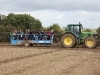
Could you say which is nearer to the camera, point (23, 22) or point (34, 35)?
point (34, 35)

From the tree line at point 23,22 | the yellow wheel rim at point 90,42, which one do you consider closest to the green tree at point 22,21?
the tree line at point 23,22

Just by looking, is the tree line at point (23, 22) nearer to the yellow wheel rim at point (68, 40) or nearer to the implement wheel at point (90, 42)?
the yellow wheel rim at point (68, 40)

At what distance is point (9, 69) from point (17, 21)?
6426 centimetres

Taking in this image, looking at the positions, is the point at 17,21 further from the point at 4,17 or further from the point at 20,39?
the point at 20,39

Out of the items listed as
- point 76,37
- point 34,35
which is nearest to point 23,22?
point 34,35

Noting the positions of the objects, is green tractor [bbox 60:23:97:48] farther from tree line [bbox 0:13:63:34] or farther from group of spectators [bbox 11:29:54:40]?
tree line [bbox 0:13:63:34]

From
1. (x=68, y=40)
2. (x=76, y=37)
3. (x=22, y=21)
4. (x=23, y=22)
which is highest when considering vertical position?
(x=22, y=21)

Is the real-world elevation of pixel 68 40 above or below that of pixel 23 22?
below

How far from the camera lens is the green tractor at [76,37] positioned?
29669 millimetres

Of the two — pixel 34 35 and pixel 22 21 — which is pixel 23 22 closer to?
pixel 22 21

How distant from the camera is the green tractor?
97.3 ft

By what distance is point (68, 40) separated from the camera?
30.5 m

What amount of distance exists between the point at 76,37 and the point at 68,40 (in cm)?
96

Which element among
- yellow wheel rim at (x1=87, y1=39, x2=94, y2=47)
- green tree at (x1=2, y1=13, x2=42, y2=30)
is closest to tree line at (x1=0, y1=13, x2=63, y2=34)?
green tree at (x1=2, y1=13, x2=42, y2=30)
